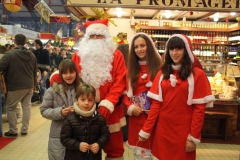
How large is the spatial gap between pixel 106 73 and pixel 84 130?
0.70 metres

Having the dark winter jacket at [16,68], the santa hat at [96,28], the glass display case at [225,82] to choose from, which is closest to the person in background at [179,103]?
the santa hat at [96,28]

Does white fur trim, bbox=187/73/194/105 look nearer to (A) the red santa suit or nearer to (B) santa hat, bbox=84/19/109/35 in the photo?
(A) the red santa suit

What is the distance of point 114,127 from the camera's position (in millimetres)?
2605

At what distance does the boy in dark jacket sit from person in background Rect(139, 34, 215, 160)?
41 cm

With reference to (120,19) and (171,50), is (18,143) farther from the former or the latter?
(120,19)

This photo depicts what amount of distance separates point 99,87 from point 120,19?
21.6ft

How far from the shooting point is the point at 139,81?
8.21ft

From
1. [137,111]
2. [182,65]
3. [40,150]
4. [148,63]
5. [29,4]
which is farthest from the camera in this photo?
[29,4]

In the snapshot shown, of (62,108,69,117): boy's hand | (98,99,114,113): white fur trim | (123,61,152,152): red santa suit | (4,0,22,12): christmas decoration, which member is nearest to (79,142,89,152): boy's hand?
(62,108,69,117): boy's hand

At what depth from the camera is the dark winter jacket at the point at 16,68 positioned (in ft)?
15.0

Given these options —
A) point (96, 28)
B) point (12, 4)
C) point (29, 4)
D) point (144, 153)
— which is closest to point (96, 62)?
point (96, 28)

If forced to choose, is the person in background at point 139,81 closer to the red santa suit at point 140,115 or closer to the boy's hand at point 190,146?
the red santa suit at point 140,115

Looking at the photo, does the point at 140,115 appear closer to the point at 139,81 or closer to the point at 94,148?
the point at 139,81

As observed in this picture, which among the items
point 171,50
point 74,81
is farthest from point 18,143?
point 171,50
